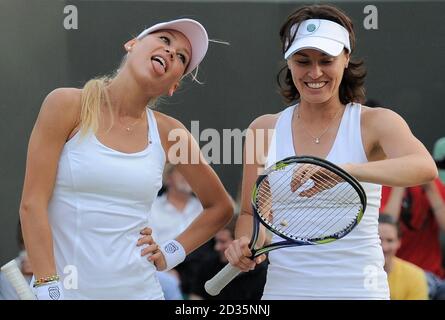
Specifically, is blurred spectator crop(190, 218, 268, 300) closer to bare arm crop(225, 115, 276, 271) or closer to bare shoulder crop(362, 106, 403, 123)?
bare arm crop(225, 115, 276, 271)

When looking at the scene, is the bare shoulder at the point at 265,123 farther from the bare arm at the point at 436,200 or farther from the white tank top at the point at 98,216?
the bare arm at the point at 436,200

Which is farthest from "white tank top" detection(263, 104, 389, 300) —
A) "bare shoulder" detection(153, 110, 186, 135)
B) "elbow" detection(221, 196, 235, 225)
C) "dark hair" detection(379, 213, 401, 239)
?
"dark hair" detection(379, 213, 401, 239)

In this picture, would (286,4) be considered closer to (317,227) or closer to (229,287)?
(229,287)

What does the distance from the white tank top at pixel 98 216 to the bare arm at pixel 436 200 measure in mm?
1669

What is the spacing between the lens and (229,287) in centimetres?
362

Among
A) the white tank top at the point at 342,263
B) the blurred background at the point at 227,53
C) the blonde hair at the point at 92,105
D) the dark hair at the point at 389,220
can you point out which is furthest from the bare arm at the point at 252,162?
the blurred background at the point at 227,53

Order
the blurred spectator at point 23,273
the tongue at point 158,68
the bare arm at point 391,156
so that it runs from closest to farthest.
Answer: the bare arm at point 391,156
the tongue at point 158,68
the blurred spectator at point 23,273

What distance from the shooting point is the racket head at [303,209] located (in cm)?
237

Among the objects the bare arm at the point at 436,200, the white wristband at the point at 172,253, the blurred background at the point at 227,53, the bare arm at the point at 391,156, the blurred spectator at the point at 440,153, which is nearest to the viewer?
the bare arm at the point at 391,156

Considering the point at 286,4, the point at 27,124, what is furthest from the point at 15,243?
the point at 286,4

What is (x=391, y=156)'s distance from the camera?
7.80 feet

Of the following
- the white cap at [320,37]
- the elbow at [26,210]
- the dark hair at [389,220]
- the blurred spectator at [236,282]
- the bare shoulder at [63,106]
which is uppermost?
the white cap at [320,37]

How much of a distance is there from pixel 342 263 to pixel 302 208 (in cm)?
16

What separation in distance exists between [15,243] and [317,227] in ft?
5.08
